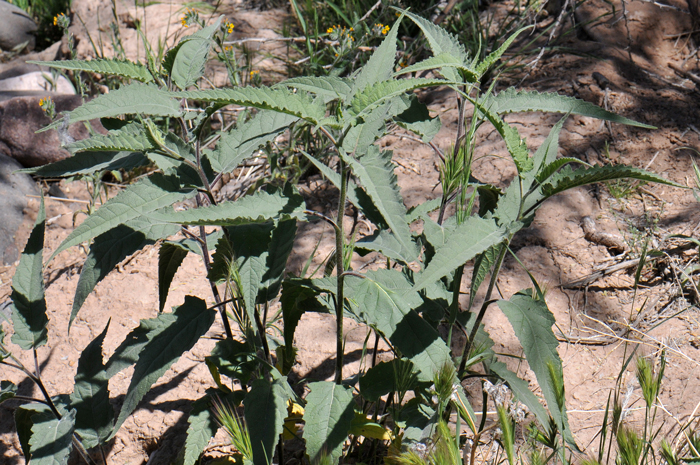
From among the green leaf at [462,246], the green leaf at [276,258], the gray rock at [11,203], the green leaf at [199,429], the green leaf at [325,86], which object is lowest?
the gray rock at [11,203]

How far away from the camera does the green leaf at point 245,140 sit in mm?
1393

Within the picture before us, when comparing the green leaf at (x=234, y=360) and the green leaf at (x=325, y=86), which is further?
the green leaf at (x=234, y=360)

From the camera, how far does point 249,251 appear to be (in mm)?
1291

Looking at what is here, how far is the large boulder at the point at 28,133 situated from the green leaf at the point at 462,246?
326cm

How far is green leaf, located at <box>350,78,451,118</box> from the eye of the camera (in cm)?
107

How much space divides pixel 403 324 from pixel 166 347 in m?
0.57

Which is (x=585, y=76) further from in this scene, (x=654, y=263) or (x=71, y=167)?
(x=71, y=167)

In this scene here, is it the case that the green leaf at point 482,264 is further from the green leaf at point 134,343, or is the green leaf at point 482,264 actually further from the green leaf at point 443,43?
the green leaf at point 134,343

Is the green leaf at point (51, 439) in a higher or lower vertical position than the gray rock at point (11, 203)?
higher

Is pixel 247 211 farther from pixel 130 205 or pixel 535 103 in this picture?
pixel 535 103

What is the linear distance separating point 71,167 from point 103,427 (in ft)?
2.49

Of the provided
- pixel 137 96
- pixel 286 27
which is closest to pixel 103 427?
pixel 137 96

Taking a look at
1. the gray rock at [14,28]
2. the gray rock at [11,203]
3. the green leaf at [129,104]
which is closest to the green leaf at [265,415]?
the green leaf at [129,104]

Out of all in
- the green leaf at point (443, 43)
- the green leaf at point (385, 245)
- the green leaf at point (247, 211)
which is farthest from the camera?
the green leaf at point (443, 43)
